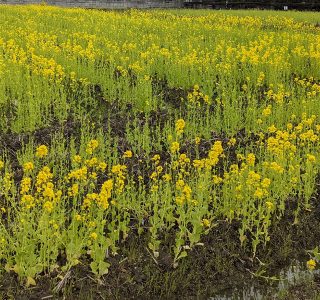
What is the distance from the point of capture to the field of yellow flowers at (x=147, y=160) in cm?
409

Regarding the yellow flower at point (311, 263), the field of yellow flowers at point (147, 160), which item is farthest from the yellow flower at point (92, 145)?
the yellow flower at point (311, 263)

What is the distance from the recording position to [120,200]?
468cm

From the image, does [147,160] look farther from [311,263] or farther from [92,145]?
[311,263]

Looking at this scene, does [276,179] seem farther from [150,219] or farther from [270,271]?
[150,219]

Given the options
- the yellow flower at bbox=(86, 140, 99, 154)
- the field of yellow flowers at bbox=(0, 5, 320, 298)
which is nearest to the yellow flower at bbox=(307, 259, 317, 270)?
the field of yellow flowers at bbox=(0, 5, 320, 298)

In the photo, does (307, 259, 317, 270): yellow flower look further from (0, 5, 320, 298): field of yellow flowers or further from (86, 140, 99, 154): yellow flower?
(86, 140, 99, 154): yellow flower

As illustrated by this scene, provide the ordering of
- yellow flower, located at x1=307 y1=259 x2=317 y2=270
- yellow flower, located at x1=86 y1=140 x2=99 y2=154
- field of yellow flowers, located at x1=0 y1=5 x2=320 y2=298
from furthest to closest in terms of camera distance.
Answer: yellow flower, located at x1=86 y1=140 x2=99 y2=154, field of yellow flowers, located at x1=0 y1=5 x2=320 y2=298, yellow flower, located at x1=307 y1=259 x2=317 y2=270

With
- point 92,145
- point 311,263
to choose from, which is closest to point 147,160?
point 92,145

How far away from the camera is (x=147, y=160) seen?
5.93 m

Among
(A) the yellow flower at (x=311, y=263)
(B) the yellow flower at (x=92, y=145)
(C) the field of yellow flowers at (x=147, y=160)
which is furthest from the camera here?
(B) the yellow flower at (x=92, y=145)

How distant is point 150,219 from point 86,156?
5.67ft

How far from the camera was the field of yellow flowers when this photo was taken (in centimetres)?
409

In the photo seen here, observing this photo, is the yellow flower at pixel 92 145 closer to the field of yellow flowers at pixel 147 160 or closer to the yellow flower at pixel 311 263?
the field of yellow flowers at pixel 147 160

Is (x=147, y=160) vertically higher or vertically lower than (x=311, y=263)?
higher
